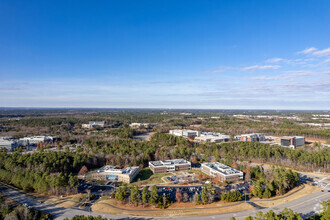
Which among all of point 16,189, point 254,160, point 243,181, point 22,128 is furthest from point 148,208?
point 22,128

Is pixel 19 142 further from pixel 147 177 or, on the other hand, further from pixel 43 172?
pixel 147 177

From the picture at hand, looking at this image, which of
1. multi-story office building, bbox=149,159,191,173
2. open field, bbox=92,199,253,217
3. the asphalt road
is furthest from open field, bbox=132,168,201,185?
the asphalt road

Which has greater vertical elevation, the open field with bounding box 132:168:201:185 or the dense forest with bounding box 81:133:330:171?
the dense forest with bounding box 81:133:330:171

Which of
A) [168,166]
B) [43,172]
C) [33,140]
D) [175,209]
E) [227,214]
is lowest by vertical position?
[175,209]

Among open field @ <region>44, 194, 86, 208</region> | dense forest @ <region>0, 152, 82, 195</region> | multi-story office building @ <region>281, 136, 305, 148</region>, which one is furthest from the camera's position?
multi-story office building @ <region>281, 136, 305, 148</region>

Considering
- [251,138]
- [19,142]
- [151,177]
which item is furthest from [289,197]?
[19,142]

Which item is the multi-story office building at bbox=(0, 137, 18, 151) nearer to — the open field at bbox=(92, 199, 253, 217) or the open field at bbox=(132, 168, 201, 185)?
the open field at bbox=(132, 168, 201, 185)

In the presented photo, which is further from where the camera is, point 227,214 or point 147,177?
point 147,177
